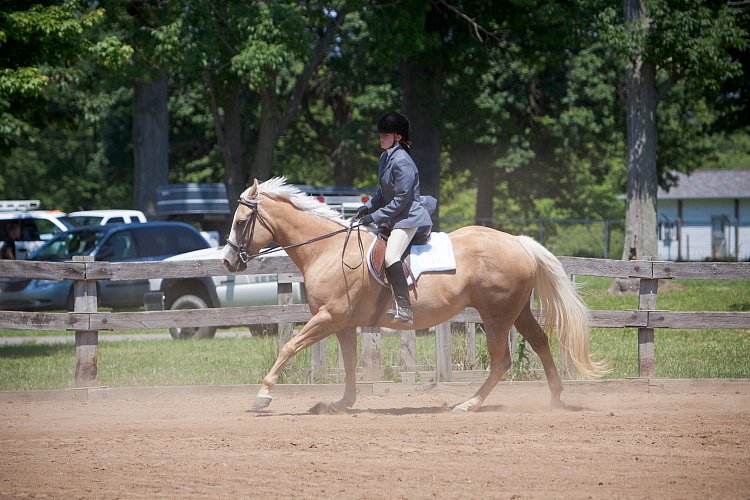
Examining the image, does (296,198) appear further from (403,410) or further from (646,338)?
(646,338)

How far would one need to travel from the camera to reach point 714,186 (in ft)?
188

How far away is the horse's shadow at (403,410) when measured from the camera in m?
9.97

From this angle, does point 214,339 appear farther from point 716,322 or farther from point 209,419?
point 716,322

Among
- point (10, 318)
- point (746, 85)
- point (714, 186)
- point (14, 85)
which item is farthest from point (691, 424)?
point (714, 186)

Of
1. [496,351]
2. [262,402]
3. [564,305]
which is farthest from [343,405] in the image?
[564,305]

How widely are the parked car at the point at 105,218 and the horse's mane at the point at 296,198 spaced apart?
1748cm

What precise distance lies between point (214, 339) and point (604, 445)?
1025 centimetres

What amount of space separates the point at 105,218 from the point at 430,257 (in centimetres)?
1952

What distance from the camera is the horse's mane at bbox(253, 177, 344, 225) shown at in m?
10.2

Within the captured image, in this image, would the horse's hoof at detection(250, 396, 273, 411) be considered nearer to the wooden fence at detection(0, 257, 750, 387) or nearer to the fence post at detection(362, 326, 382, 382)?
the wooden fence at detection(0, 257, 750, 387)

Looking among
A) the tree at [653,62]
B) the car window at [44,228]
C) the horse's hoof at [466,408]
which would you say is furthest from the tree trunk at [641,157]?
the car window at [44,228]

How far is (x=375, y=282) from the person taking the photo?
9.87 metres

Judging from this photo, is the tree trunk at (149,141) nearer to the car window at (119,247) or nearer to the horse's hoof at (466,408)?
the car window at (119,247)

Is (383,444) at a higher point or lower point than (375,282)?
lower
